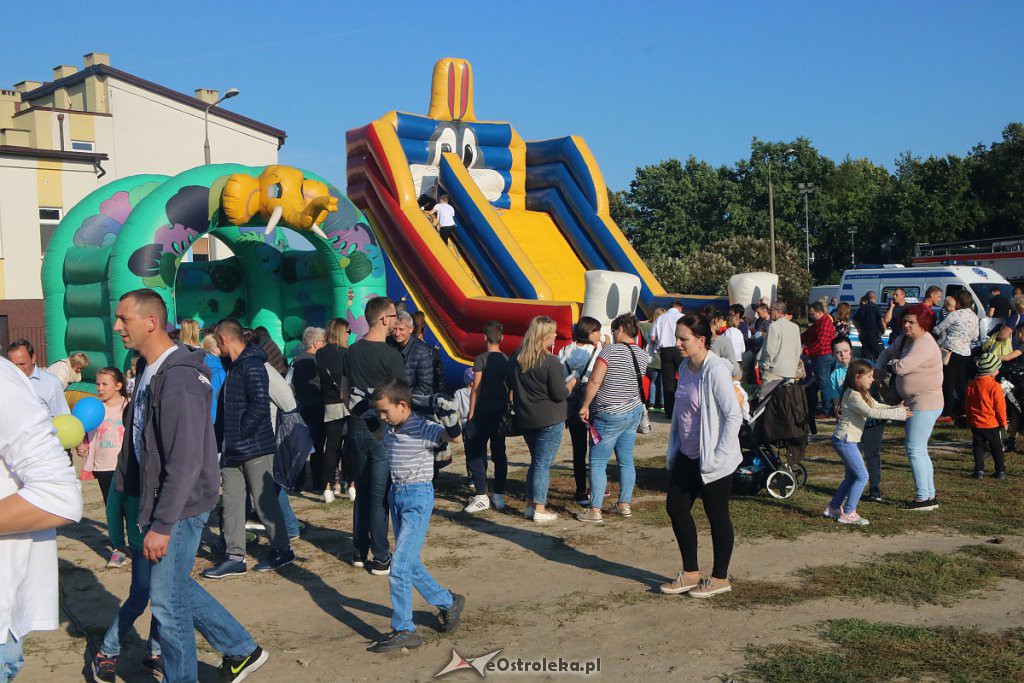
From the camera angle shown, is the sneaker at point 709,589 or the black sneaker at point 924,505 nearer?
the sneaker at point 709,589

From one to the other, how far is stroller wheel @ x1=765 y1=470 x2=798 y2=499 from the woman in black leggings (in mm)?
2360

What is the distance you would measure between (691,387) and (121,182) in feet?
35.0

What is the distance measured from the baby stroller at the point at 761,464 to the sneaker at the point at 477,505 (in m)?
2.10

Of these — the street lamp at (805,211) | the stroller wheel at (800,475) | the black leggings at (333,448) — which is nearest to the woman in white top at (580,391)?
the stroller wheel at (800,475)

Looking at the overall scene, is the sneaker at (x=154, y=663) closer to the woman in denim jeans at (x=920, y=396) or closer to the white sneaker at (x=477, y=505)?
the white sneaker at (x=477, y=505)

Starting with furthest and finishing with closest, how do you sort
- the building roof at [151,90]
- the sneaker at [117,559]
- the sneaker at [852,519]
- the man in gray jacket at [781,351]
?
the building roof at [151,90]
the man in gray jacket at [781,351]
the sneaker at [852,519]
the sneaker at [117,559]

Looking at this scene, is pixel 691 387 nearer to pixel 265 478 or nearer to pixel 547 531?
pixel 547 531

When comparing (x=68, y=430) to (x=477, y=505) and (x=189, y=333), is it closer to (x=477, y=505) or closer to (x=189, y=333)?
(x=189, y=333)

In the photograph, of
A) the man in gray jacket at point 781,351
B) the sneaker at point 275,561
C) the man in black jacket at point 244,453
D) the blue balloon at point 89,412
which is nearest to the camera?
the blue balloon at point 89,412

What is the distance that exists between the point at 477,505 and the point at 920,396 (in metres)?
3.66

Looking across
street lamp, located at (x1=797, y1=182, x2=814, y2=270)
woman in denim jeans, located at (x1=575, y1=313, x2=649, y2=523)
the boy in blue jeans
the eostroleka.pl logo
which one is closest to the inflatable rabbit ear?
woman in denim jeans, located at (x1=575, y1=313, x2=649, y2=523)

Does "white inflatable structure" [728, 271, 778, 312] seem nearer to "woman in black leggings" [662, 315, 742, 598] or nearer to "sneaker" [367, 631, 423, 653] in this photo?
"woman in black leggings" [662, 315, 742, 598]

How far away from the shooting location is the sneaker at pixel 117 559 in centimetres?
665

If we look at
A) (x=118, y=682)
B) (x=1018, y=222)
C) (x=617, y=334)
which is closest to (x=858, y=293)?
(x=617, y=334)
